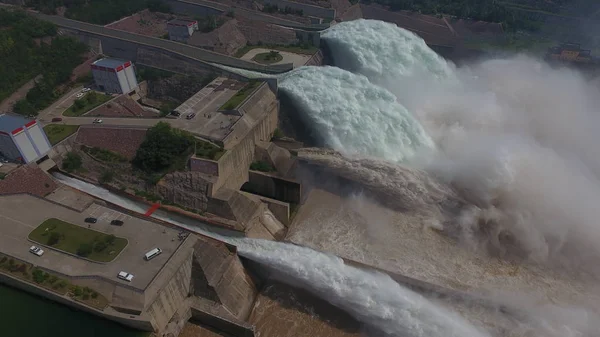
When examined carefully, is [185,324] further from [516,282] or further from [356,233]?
[516,282]

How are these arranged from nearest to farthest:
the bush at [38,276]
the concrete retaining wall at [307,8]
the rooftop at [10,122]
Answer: the bush at [38,276], the rooftop at [10,122], the concrete retaining wall at [307,8]

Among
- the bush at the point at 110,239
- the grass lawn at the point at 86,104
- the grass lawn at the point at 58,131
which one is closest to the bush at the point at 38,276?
the bush at the point at 110,239

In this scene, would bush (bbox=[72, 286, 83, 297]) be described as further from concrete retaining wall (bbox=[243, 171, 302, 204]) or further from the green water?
concrete retaining wall (bbox=[243, 171, 302, 204])

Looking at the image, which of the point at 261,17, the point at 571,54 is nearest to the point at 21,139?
the point at 261,17

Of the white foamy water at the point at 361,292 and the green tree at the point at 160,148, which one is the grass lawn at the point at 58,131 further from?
the white foamy water at the point at 361,292

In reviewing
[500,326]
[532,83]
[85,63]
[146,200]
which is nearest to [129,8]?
[85,63]

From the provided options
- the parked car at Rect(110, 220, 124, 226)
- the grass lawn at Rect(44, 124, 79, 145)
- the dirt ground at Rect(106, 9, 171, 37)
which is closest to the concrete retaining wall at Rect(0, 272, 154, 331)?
Result: the parked car at Rect(110, 220, 124, 226)
